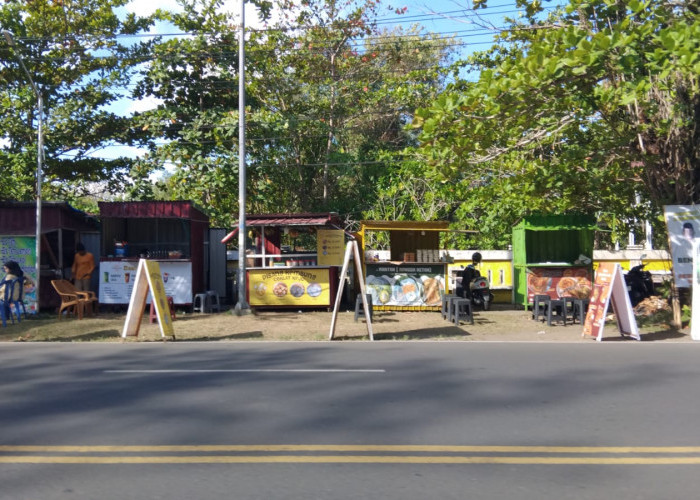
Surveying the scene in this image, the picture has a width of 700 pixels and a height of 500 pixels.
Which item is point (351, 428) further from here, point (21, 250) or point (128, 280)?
point (21, 250)

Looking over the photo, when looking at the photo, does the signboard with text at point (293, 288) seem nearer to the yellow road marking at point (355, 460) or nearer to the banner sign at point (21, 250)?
the banner sign at point (21, 250)

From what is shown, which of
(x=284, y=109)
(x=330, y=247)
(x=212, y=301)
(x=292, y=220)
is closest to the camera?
(x=292, y=220)

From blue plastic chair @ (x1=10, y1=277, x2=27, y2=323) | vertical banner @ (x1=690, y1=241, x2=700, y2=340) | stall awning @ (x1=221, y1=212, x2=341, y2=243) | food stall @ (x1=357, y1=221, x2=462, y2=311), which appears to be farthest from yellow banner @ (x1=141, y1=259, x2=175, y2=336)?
vertical banner @ (x1=690, y1=241, x2=700, y2=340)

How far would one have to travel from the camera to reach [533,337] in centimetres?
1372

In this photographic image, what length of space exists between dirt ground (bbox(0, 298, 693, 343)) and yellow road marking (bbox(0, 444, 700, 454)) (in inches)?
300

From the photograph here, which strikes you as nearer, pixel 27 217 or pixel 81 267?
pixel 81 267

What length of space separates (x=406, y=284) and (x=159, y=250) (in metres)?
7.76

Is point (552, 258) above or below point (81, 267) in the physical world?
above

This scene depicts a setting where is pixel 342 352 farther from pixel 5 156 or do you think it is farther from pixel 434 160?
pixel 5 156

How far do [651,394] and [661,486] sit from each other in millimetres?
3038

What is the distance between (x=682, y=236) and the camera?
13.8m

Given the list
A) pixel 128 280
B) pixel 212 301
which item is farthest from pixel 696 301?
pixel 128 280

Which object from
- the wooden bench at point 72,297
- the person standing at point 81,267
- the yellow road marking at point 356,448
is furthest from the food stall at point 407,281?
the yellow road marking at point 356,448

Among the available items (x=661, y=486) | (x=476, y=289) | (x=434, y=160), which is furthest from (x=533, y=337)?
(x=661, y=486)
